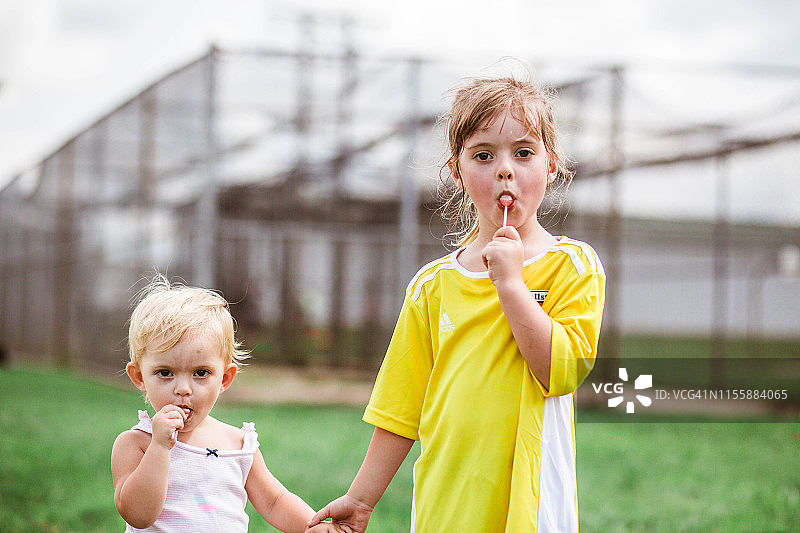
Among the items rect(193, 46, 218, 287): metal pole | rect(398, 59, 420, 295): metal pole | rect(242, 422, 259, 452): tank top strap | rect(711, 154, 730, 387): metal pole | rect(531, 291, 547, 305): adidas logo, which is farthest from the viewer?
rect(711, 154, 730, 387): metal pole

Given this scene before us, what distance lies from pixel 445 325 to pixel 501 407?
22 cm

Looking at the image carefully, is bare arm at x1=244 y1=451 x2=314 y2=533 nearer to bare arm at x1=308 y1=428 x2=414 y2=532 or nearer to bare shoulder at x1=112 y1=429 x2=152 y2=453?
bare arm at x1=308 y1=428 x2=414 y2=532

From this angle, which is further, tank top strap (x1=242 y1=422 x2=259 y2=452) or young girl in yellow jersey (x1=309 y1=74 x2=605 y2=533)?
tank top strap (x1=242 y1=422 x2=259 y2=452)

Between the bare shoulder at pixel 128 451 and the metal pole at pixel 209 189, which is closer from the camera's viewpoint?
the bare shoulder at pixel 128 451

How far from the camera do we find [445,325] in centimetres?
184

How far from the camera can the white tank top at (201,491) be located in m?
1.86

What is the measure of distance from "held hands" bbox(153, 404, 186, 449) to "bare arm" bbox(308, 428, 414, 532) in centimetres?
38

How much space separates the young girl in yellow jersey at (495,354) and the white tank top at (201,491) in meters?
0.23

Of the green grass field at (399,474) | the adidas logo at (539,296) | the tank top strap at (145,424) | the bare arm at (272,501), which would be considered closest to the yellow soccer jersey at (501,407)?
the adidas logo at (539,296)

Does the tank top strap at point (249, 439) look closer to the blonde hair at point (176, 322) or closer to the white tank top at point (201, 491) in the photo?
the white tank top at point (201, 491)

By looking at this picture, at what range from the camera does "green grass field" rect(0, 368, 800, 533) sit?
409cm

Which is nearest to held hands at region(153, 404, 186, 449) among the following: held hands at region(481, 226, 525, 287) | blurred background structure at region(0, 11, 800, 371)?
held hands at region(481, 226, 525, 287)

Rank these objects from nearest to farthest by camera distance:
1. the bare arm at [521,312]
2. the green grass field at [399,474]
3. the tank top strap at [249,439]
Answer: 1. the bare arm at [521,312]
2. the tank top strap at [249,439]
3. the green grass field at [399,474]

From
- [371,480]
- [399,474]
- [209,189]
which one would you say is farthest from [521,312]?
[209,189]
